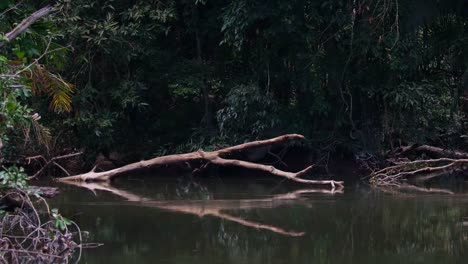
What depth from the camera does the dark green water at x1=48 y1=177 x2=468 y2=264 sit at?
7129 mm

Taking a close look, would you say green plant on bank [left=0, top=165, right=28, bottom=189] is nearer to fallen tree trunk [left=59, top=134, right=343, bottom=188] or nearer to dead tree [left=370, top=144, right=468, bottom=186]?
fallen tree trunk [left=59, top=134, right=343, bottom=188]

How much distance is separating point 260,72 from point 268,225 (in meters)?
6.01

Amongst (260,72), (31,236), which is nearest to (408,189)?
(260,72)

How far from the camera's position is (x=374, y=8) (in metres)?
13.4

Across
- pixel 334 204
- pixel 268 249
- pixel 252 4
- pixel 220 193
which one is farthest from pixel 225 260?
pixel 252 4

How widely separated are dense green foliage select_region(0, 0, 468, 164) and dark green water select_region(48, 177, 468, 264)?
2.31m

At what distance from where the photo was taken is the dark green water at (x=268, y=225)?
7.13 m

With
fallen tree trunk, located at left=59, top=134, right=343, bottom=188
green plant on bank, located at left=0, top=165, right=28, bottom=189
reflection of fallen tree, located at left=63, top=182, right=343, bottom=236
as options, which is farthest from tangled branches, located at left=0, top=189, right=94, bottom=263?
fallen tree trunk, located at left=59, top=134, right=343, bottom=188

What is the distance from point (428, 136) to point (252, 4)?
413cm

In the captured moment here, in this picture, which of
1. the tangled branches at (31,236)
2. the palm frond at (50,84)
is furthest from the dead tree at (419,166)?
the tangled branches at (31,236)

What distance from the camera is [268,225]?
8.70 meters

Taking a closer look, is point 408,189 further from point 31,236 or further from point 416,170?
point 31,236

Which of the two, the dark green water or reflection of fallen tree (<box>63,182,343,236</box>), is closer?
the dark green water

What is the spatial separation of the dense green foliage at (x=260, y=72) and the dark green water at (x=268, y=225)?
7.56 ft
